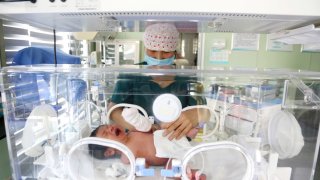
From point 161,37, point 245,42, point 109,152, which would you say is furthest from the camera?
point 245,42

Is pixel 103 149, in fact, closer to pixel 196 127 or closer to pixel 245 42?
pixel 196 127

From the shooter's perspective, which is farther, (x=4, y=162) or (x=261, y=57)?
(x=261, y=57)

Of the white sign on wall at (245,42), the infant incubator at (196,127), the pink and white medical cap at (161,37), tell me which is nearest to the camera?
the infant incubator at (196,127)

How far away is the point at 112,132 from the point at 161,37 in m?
0.40

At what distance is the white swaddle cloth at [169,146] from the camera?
0.64 m

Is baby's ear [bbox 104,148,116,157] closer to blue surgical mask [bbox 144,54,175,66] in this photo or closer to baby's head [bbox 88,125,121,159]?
baby's head [bbox 88,125,121,159]

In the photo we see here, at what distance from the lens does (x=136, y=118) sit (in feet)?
2.19

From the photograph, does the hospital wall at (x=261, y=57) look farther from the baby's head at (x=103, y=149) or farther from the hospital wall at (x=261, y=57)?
the baby's head at (x=103, y=149)

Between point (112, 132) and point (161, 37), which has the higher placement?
point (161, 37)

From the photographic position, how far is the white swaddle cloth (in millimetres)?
641

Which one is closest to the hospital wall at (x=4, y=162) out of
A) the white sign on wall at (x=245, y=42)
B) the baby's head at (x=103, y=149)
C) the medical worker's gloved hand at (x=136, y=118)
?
the baby's head at (x=103, y=149)

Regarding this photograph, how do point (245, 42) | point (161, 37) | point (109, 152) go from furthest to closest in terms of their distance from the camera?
point (245, 42)
point (161, 37)
point (109, 152)

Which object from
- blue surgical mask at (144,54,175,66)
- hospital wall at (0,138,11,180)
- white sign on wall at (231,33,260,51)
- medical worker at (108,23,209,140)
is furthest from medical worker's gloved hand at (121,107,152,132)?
white sign on wall at (231,33,260,51)

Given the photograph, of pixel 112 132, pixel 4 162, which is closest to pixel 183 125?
pixel 112 132
